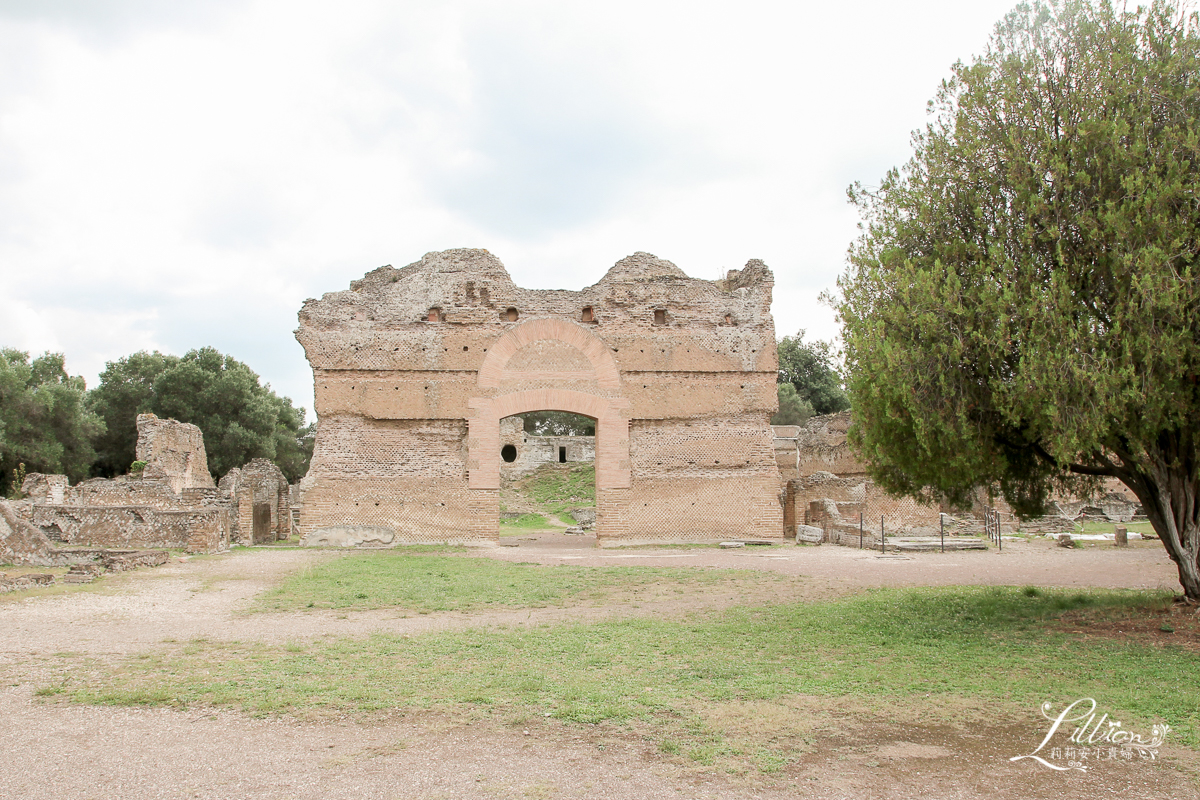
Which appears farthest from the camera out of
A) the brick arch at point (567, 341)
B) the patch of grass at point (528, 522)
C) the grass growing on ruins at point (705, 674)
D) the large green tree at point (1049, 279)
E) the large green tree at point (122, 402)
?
the large green tree at point (122, 402)

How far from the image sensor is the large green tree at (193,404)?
36.0 metres

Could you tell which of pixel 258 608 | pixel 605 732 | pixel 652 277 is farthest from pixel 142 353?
pixel 605 732

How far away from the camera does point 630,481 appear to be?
18.0m

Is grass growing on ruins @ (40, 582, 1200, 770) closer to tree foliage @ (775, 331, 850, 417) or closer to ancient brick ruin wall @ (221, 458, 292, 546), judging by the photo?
ancient brick ruin wall @ (221, 458, 292, 546)

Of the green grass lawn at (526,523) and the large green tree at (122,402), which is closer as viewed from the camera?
the green grass lawn at (526,523)

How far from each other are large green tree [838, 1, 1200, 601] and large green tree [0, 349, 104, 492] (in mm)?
30033

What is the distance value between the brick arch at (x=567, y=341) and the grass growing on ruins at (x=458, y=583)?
5529 mm

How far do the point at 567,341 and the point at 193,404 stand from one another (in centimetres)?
2573

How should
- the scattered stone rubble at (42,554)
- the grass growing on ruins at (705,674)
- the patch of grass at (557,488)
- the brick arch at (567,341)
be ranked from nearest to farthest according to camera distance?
1. the grass growing on ruins at (705,674)
2. the scattered stone rubble at (42,554)
3. the brick arch at (567,341)
4. the patch of grass at (557,488)

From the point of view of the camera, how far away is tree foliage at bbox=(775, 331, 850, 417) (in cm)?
5188

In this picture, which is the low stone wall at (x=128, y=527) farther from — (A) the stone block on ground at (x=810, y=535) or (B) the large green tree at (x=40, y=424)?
(B) the large green tree at (x=40, y=424)

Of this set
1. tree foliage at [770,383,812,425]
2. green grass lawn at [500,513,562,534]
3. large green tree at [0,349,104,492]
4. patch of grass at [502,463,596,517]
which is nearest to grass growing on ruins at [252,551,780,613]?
green grass lawn at [500,513,562,534]

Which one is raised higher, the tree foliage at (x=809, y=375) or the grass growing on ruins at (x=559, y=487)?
the tree foliage at (x=809, y=375)
